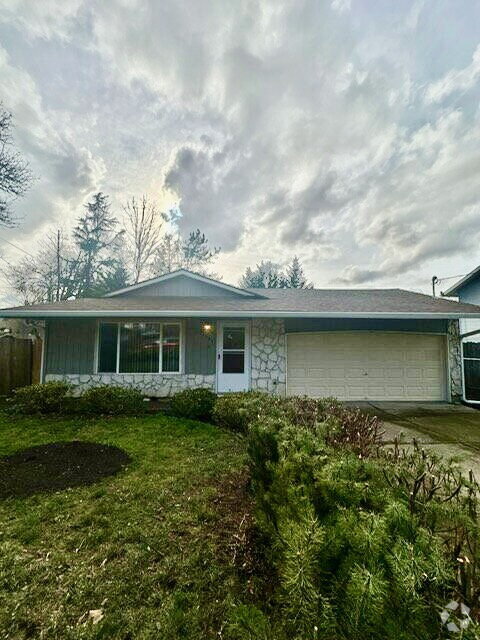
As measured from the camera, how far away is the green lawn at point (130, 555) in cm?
189

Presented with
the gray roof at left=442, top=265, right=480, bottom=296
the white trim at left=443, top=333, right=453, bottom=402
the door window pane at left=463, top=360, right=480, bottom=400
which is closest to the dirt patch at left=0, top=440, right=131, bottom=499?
the white trim at left=443, top=333, right=453, bottom=402

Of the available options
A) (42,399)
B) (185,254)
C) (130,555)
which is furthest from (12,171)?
(185,254)

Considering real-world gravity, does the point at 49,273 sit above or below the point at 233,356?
above

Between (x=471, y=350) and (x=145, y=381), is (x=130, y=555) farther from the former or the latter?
(x=471, y=350)

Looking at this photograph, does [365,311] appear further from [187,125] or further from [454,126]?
[187,125]

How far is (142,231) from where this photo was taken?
21078mm

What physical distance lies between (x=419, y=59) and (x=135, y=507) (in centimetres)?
1142

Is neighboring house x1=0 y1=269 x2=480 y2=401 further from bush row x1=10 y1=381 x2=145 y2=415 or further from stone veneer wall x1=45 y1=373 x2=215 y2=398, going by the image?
bush row x1=10 y1=381 x2=145 y2=415

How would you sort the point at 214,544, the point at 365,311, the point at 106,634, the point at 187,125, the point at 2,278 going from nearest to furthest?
the point at 106,634 < the point at 214,544 < the point at 365,311 < the point at 187,125 < the point at 2,278

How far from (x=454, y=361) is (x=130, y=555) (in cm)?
1029

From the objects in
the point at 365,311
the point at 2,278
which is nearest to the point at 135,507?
the point at 365,311

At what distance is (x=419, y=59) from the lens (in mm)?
7625

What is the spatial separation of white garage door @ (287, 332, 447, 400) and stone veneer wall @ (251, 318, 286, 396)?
291mm

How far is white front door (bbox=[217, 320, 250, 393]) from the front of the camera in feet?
30.0
